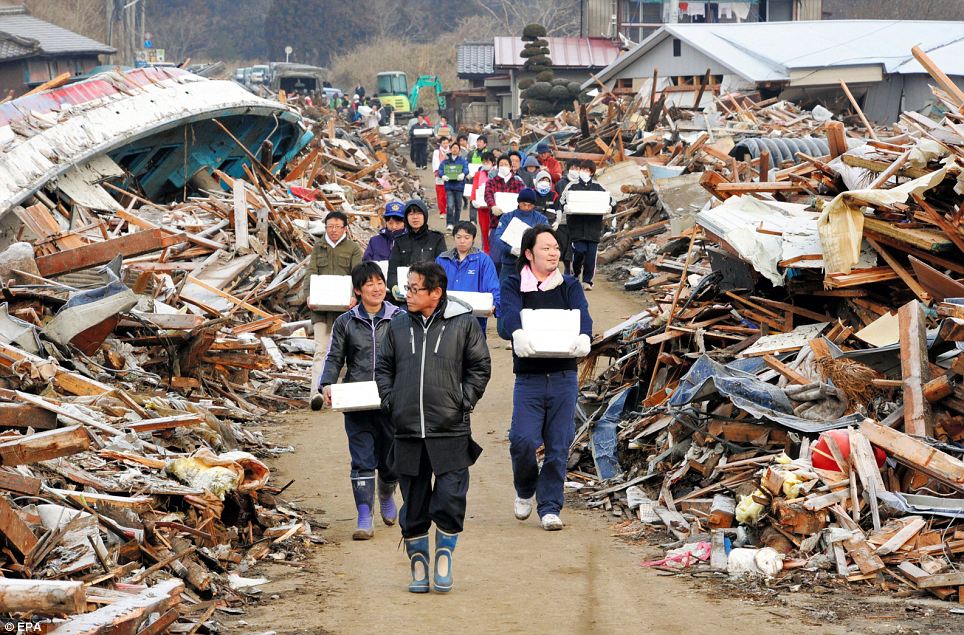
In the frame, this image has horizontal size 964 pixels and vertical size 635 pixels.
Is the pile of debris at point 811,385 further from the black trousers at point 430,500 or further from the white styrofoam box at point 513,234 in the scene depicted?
the white styrofoam box at point 513,234

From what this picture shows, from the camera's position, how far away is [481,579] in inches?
290

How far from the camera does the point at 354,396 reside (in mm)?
7797

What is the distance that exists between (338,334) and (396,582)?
1.88 meters

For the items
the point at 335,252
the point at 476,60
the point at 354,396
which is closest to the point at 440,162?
the point at 335,252

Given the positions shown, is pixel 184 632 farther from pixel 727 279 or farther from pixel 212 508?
pixel 727 279

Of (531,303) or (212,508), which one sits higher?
(531,303)

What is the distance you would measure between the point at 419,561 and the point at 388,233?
16.8ft

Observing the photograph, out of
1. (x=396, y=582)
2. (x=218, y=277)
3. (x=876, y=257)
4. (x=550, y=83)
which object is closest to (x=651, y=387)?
(x=876, y=257)

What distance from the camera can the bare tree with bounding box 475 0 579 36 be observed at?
91062 millimetres

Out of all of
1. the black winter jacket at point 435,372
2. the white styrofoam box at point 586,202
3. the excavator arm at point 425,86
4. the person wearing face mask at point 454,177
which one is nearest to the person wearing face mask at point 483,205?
the white styrofoam box at point 586,202

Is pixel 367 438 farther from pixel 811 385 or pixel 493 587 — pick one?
pixel 811 385

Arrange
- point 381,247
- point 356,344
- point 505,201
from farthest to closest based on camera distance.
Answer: point 505,201, point 381,247, point 356,344

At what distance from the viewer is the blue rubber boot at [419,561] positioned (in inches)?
276

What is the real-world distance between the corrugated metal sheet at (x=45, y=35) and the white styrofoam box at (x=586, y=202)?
36.1 m
